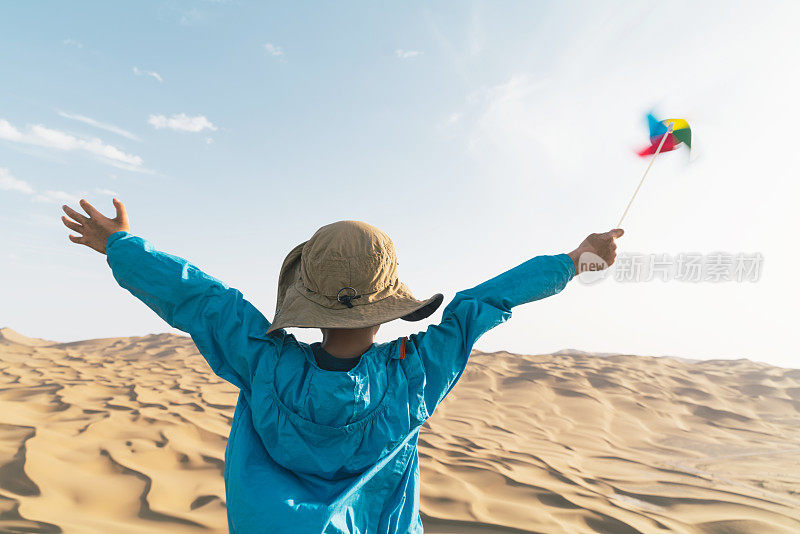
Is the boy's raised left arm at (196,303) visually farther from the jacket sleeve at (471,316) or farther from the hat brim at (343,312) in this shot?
the jacket sleeve at (471,316)

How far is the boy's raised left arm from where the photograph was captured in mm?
1516

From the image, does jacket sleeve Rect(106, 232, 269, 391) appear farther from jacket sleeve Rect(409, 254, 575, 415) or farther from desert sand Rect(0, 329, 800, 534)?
desert sand Rect(0, 329, 800, 534)

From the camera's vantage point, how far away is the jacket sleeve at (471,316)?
1560mm

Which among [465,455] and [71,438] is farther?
[465,455]

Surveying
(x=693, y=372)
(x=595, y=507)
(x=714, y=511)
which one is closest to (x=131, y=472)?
(x=595, y=507)

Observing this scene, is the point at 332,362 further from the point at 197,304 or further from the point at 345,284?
the point at 197,304

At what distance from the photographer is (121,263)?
1.55 metres

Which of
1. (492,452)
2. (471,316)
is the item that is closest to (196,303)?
(471,316)

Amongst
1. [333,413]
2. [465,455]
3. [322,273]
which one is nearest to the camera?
[333,413]

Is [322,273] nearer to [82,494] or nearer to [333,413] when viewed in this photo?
[333,413]

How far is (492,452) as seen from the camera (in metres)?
4.94

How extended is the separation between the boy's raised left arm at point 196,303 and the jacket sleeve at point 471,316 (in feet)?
1.78

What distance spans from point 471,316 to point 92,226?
52.1 inches

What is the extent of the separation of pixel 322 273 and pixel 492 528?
242 centimetres
